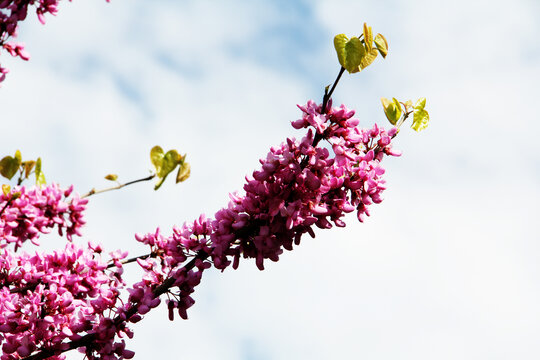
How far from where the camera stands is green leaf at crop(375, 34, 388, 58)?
3.26m

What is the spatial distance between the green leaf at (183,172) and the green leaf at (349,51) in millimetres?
1035

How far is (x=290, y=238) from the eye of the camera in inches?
143

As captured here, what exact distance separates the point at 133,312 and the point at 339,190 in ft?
4.93

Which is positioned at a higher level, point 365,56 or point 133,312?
point 365,56

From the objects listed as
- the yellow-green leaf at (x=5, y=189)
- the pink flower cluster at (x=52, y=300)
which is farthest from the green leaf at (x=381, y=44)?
the yellow-green leaf at (x=5, y=189)

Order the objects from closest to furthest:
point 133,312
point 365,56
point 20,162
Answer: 1. point 365,56
2. point 133,312
3. point 20,162

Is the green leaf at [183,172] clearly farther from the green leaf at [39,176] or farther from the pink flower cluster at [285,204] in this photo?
the green leaf at [39,176]

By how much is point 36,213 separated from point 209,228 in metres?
1.27

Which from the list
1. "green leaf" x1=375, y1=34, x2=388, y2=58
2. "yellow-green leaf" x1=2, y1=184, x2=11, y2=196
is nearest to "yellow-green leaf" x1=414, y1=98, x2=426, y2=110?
"green leaf" x1=375, y1=34, x2=388, y2=58

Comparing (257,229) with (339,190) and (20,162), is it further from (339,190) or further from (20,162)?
(20,162)

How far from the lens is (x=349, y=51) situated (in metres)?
3.09

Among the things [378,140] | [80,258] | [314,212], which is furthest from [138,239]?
[378,140]

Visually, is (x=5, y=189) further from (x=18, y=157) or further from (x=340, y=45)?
(x=340, y=45)

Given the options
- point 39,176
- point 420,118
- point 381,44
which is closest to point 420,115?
point 420,118
